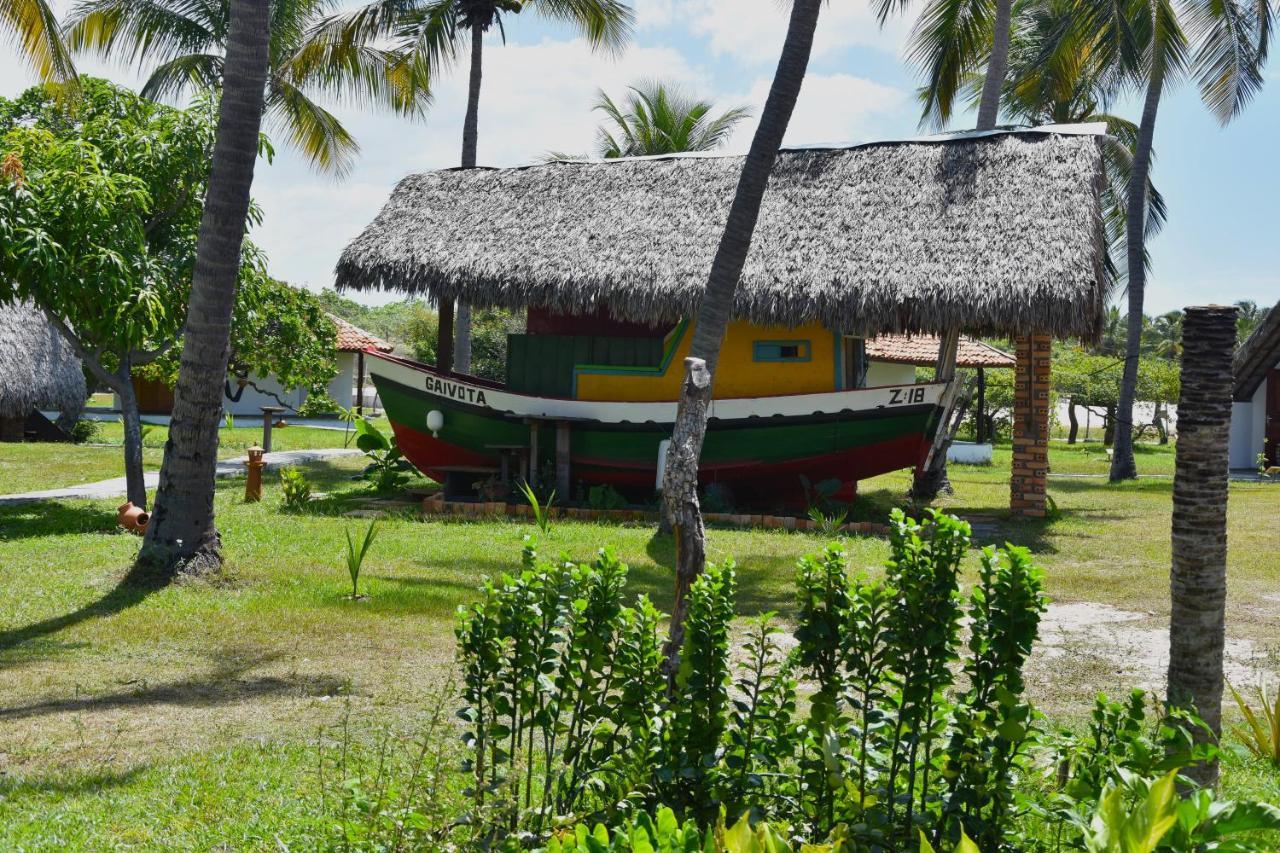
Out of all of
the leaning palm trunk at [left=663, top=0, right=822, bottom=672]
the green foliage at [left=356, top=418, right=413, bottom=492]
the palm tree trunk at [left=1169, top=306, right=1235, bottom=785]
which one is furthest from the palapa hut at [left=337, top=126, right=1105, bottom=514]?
the palm tree trunk at [left=1169, top=306, right=1235, bottom=785]

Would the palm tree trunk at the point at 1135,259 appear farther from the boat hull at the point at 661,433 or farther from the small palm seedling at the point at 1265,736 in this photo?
the small palm seedling at the point at 1265,736

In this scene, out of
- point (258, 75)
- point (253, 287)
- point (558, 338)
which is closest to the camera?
point (258, 75)

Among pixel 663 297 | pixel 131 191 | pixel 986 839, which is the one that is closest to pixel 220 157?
pixel 131 191

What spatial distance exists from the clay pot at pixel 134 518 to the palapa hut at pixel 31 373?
1194cm

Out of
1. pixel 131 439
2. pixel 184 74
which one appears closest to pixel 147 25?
pixel 184 74

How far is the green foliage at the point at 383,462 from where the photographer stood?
50.9 feet

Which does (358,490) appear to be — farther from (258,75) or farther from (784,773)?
(784,773)

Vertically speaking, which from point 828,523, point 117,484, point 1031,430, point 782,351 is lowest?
point 117,484

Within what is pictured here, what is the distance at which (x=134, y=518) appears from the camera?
1091cm

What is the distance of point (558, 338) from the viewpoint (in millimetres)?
15195

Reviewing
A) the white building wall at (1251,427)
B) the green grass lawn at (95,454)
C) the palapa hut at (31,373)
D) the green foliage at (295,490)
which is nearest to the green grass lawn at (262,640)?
the green foliage at (295,490)

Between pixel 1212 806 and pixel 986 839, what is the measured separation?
658 mm

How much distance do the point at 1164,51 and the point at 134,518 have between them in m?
17.4

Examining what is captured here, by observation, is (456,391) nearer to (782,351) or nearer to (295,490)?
(295,490)
